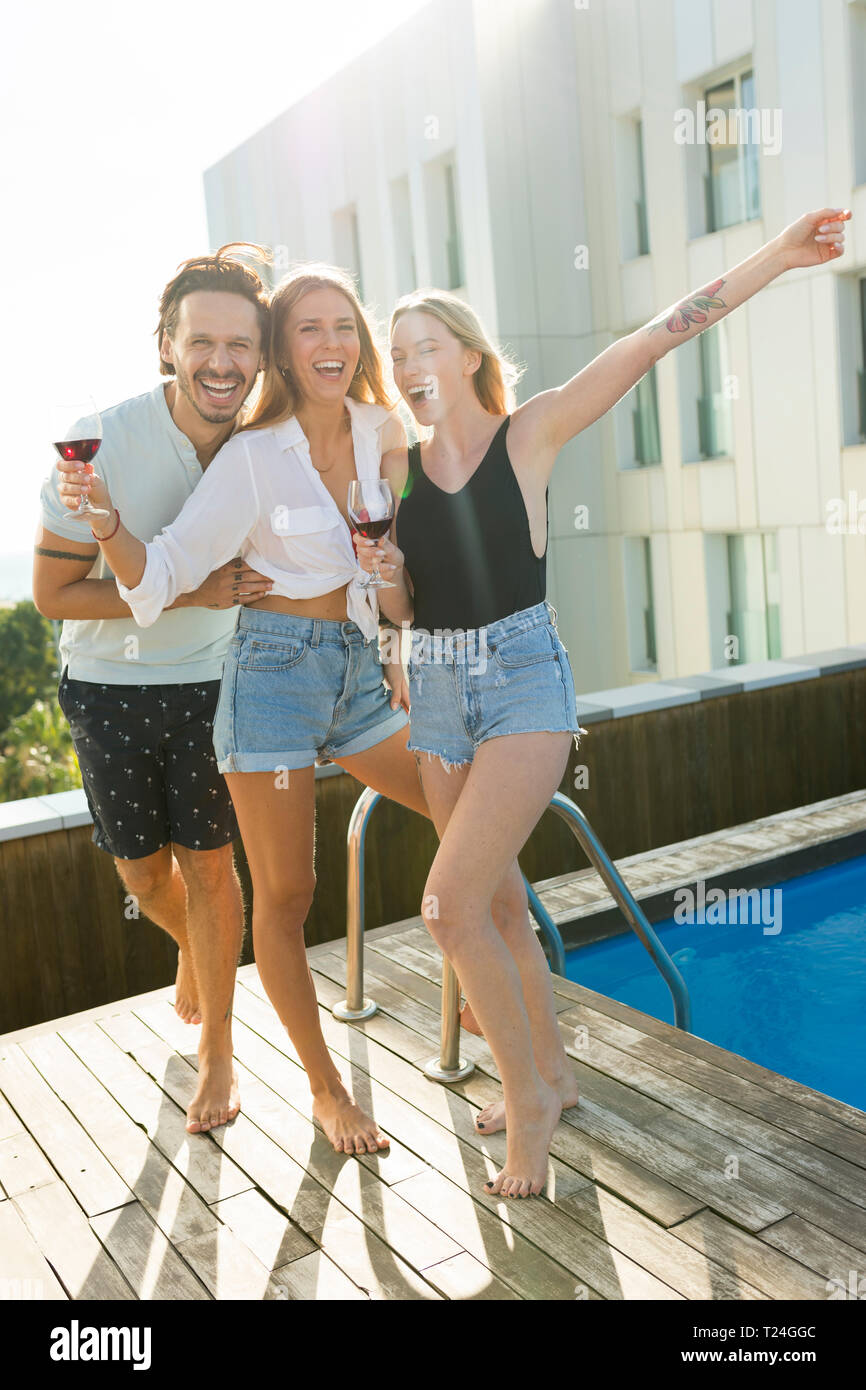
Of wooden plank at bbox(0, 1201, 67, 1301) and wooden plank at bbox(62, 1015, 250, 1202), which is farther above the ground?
wooden plank at bbox(62, 1015, 250, 1202)

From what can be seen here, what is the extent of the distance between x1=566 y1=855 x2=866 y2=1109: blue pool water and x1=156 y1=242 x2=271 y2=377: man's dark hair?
7.63 ft

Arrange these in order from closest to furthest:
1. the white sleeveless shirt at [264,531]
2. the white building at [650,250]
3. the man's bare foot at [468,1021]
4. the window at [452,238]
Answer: the white sleeveless shirt at [264,531], the man's bare foot at [468,1021], the white building at [650,250], the window at [452,238]

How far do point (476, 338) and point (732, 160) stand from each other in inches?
365

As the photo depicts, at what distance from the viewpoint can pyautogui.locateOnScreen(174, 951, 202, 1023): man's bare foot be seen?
2846 mm

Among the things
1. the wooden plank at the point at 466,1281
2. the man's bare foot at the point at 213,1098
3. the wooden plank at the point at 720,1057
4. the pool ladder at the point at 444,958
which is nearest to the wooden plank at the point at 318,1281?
the wooden plank at the point at 466,1281

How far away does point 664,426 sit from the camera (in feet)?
36.9

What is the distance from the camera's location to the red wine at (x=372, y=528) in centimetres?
189

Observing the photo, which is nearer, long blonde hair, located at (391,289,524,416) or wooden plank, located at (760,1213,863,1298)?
wooden plank, located at (760,1213,863,1298)

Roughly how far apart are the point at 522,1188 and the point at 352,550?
118 cm

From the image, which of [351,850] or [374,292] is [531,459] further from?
[374,292]

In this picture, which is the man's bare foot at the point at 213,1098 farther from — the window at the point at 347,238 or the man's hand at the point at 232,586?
the window at the point at 347,238

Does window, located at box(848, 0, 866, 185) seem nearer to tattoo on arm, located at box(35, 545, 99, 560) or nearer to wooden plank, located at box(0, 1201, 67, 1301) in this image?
tattoo on arm, located at box(35, 545, 99, 560)

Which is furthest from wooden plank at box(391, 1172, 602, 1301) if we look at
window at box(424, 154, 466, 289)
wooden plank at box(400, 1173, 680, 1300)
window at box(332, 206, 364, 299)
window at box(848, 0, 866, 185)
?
window at box(332, 206, 364, 299)

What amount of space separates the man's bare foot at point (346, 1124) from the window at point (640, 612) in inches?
411
